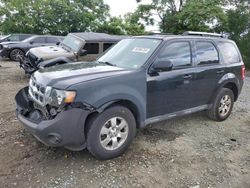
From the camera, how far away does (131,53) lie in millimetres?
4902

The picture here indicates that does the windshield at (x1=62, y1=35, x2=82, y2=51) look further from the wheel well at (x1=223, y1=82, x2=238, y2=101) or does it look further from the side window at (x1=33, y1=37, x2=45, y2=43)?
the side window at (x1=33, y1=37, x2=45, y2=43)

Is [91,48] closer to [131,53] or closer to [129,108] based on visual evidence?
[131,53]

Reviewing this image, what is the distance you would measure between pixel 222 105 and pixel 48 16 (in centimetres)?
2040

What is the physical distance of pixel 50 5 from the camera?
24.0 m

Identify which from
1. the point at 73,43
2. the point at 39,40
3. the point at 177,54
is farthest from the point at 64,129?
the point at 39,40

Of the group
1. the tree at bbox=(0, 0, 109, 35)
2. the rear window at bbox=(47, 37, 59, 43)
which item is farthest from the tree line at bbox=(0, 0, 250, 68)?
the rear window at bbox=(47, 37, 59, 43)

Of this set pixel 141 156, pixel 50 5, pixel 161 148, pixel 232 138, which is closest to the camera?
pixel 141 156

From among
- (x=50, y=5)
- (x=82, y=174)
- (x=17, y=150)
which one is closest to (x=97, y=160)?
(x=82, y=174)

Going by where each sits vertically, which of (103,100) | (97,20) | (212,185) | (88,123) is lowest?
→ (212,185)

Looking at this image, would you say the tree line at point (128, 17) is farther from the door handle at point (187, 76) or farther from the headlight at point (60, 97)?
the headlight at point (60, 97)

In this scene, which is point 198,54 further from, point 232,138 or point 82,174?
point 82,174

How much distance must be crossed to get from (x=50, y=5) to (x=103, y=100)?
2210cm

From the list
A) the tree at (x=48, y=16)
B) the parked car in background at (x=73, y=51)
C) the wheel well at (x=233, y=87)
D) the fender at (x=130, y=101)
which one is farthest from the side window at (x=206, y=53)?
the tree at (x=48, y=16)

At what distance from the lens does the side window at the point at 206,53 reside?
531 cm
